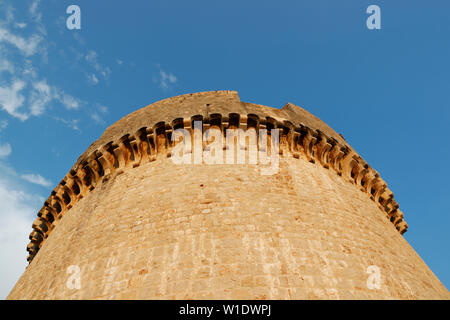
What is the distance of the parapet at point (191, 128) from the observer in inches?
281

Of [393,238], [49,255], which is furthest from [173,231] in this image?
[393,238]

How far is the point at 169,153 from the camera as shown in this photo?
6.87 m

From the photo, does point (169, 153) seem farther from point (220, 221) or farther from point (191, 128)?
point (220, 221)

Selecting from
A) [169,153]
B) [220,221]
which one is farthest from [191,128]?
[220,221]

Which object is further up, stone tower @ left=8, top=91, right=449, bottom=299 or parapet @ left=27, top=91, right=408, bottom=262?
parapet @ left=27, top=91, right=408, bottom=262

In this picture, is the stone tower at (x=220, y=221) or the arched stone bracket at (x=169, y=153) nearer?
the stone tower at (x=220, y=221)

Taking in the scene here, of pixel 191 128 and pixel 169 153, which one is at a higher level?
pixel 191 128

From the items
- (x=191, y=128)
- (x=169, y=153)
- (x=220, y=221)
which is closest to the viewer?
(x=220, y=221)

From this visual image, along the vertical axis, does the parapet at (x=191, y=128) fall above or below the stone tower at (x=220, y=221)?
above

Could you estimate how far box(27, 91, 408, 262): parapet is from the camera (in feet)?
23.4

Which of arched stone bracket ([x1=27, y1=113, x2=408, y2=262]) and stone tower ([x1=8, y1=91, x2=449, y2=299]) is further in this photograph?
arched stone bracket ([x1=27, y1=113, x2=408, y2=262])

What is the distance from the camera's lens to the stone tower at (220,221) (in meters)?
4.45

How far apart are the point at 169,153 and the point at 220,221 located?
2.24 metres

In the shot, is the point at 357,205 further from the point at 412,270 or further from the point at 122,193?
the point at 122,193
